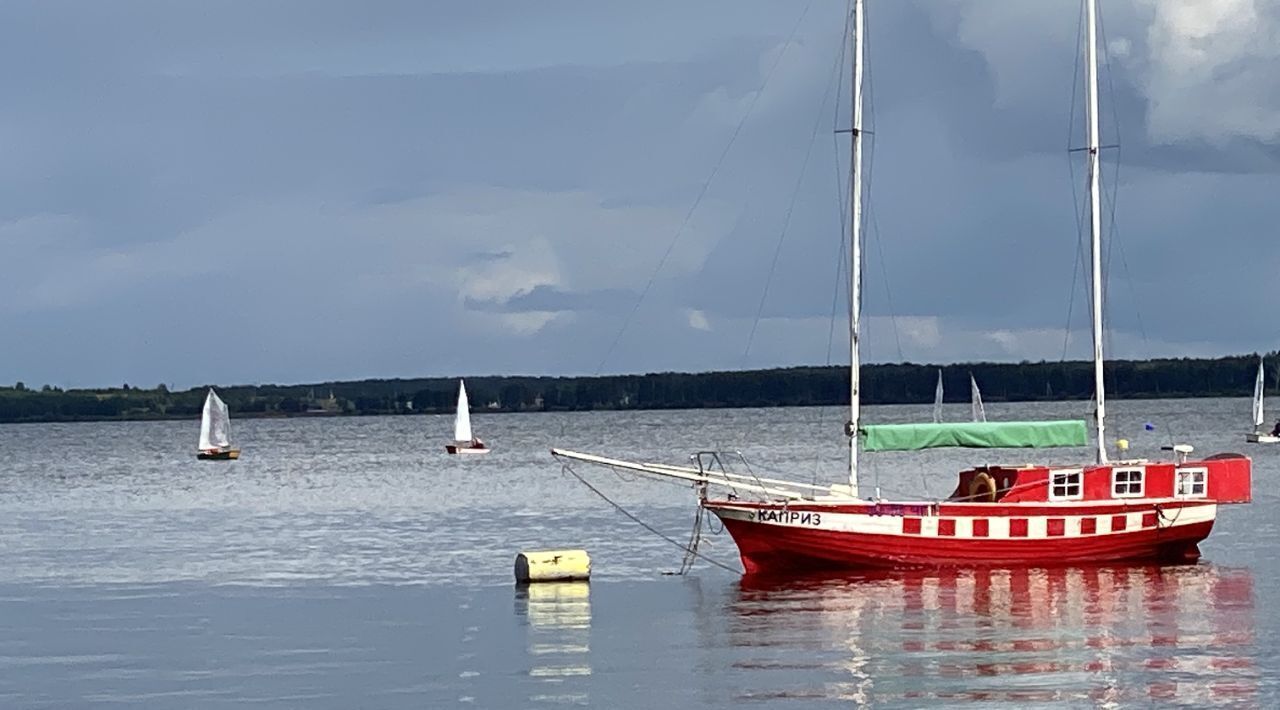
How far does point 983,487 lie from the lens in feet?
182

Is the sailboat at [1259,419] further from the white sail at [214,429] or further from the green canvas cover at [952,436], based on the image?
the green canvas cover at [952,436]

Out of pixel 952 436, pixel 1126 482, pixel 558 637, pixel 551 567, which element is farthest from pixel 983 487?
pixel 558 637

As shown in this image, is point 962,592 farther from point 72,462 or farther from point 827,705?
point 72,462

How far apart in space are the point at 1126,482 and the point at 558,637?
1868cm

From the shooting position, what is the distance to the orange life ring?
54859mm

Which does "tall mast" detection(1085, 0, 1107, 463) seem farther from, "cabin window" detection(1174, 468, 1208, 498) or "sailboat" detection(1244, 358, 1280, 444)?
"sailboat" detection(1244, 358, 1280, 444)

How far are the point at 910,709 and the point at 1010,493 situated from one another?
2226cm

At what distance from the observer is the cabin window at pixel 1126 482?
54.8 meters

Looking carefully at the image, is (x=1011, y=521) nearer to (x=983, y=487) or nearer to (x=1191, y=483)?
(x=983, y=487)

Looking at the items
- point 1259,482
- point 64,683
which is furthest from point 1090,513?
point 1259,482

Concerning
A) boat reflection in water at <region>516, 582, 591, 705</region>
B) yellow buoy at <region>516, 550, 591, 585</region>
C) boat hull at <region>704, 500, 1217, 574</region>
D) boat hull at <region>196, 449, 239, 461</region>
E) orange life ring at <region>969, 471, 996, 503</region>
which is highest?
boat hull at <region>196, 449, 239, 461</region>

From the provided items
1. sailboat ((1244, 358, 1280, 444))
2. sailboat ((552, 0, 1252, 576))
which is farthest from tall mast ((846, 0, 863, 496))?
sailboat ((1244, 358, 1280, 444))

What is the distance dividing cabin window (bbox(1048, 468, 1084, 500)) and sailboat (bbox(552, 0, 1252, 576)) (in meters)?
0.02

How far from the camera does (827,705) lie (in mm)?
32969
